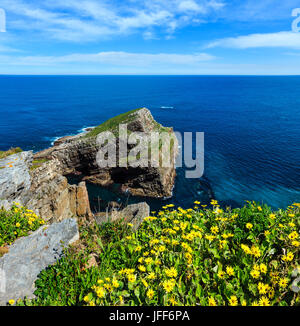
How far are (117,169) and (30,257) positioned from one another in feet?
86.7

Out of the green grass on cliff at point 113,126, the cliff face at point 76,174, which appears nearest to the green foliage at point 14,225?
the cliff face at point 76,174

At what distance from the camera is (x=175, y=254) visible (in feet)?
19.3

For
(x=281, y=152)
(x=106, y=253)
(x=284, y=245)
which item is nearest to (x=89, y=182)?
(x=106, y=253)

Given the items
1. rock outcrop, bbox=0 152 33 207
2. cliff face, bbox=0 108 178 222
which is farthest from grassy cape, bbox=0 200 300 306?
cliff face, bbox=0 108 178 222

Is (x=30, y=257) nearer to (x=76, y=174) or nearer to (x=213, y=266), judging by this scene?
(x=213, y=266)

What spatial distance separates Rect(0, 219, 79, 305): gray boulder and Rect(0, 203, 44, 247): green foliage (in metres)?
0.33

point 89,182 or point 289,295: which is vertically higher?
point 289,295

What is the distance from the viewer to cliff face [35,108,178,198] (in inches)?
1196

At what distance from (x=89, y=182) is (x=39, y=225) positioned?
25866 millimetres

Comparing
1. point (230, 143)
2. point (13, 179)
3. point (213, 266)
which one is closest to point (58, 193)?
point (13, 179)

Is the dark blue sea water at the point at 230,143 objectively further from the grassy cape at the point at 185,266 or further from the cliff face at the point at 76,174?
the grassy cape at the point at 185,266

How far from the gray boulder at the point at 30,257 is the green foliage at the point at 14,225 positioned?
331mm

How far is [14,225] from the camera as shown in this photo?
738 cm

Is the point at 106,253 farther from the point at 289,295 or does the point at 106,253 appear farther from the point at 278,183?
the point at 278,183
